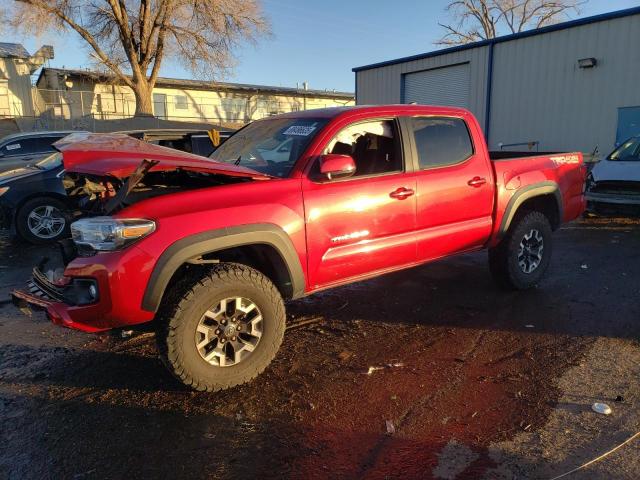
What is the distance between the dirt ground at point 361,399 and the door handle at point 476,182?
1.24m

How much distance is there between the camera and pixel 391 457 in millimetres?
2686

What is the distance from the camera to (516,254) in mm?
5211

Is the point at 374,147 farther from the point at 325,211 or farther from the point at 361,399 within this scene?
the point at 361,399

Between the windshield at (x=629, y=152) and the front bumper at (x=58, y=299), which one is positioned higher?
the windshield at (x=629, y=152)

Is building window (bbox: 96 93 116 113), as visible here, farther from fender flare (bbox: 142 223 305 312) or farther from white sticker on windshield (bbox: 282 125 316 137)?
fender flare (bbox: 142 223 305 312)

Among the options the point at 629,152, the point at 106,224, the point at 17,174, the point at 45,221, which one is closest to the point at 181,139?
the point at 45,221

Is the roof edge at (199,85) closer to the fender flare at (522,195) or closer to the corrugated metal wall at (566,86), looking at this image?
the corrugated metal wall at (566,86)

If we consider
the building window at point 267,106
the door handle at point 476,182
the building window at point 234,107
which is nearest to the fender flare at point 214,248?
the door handle at point 476,182

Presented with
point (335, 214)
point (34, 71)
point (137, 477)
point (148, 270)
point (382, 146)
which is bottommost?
point (137, 477)

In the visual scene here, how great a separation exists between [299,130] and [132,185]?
149 centimetres

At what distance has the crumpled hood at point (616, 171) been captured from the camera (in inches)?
339

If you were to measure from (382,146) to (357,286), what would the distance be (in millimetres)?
1933

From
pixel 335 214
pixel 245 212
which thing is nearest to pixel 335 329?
pixel 335 214

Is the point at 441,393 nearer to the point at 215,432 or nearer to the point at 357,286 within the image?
the point at 215,432
